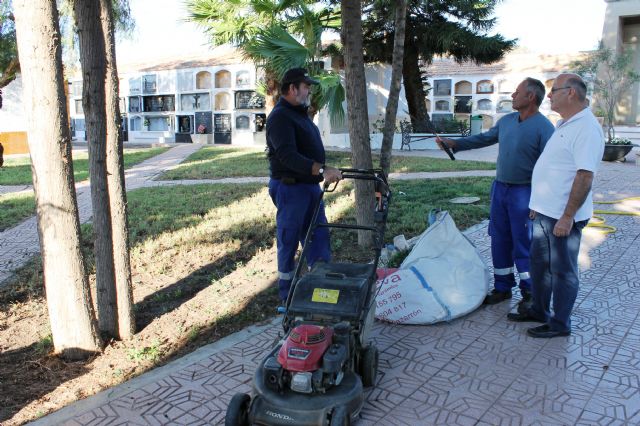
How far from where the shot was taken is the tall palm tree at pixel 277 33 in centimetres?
1198

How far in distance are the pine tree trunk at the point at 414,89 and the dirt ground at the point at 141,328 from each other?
1796cm

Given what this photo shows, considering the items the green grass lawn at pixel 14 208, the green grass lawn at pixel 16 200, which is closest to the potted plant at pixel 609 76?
the green grass lawn at pixel 16 200

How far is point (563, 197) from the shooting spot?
3.75 m

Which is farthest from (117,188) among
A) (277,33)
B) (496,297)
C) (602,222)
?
(277,33)

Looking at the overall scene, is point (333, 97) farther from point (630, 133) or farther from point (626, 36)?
point (626, 36)

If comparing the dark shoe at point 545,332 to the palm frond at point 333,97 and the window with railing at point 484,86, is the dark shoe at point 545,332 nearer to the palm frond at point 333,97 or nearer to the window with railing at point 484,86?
the palm frond at point 333,97

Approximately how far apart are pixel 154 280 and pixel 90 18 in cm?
292

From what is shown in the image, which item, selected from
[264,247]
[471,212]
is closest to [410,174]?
[471,212]

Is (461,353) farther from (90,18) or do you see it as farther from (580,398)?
(90,18)

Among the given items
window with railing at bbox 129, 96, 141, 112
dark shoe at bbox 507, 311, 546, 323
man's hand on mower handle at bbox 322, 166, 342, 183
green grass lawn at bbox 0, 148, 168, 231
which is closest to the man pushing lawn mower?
man's hand on mower handle at bbox 322, 166, 342, 183

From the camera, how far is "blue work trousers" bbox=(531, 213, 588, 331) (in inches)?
151

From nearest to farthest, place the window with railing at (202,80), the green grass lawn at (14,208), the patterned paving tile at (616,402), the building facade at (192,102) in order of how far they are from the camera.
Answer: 1. the patterned paving tile at (616,402)
2. the green grass lawn at (14,208)
3. the building facade at (192,102)
4. the window with railing at (202,80)

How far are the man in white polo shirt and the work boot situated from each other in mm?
240

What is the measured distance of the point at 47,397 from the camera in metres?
3.37
